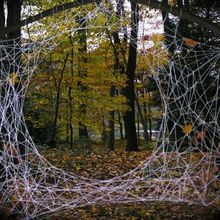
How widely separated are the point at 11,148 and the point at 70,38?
8.07m

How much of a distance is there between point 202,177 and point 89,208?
1.67 meters

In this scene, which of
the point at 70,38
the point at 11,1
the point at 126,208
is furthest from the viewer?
the point at 70,38

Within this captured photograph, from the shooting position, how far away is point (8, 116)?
4.45 meters

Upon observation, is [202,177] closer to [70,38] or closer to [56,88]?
[70,38]

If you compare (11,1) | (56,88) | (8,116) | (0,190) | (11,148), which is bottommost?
(0,190)

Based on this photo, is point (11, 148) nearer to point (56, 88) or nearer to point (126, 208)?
point (126, 208)

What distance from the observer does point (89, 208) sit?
5020 millimetres

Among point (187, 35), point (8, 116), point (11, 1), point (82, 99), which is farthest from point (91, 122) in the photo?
point (8, 116)

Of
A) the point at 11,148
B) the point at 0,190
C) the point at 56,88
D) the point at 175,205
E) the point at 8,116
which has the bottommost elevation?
the point at 175,205

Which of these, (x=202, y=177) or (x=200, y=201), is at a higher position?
(x=202, y=177)

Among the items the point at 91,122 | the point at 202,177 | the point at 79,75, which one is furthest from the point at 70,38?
the point at 202,177

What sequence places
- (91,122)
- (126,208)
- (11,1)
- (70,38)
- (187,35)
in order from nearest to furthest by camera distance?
(126,208) < (11,1) < (187,35) < (70,38) < (91,122)

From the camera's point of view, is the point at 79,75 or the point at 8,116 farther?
the point at 79,75

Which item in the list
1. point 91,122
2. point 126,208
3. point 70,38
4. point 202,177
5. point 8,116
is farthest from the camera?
point 91,122
